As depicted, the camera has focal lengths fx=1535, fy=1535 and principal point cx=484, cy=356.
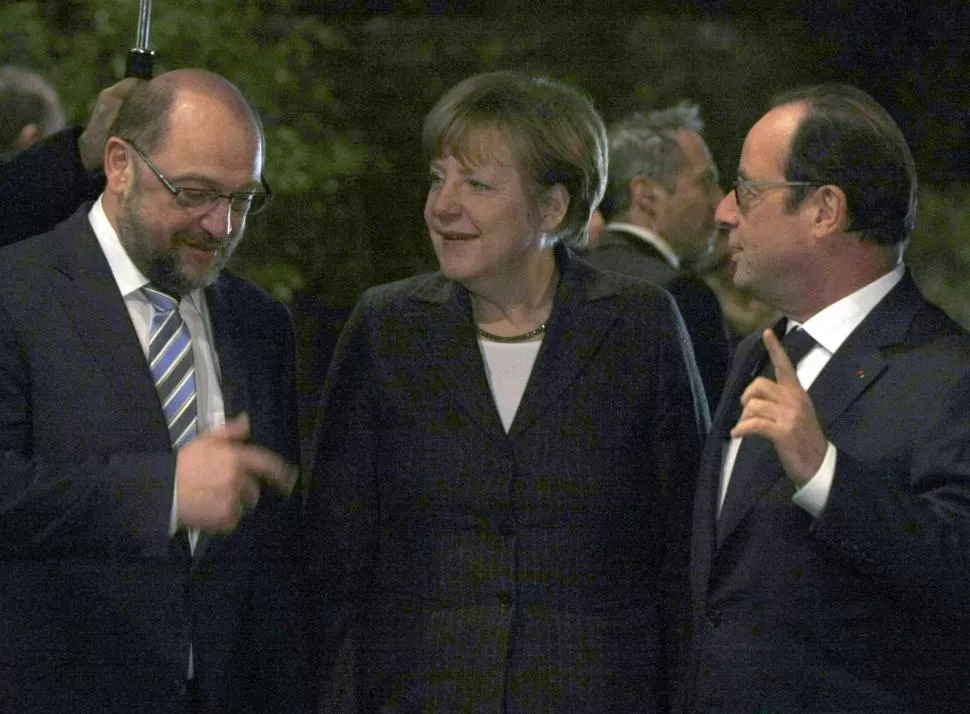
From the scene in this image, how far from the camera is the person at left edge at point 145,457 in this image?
2.67 metres

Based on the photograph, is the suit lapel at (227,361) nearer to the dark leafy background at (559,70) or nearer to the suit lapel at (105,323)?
the suit lapel at (105,323)

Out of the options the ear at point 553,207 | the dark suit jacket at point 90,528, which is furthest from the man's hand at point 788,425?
the dark suit jacket at point 90,528

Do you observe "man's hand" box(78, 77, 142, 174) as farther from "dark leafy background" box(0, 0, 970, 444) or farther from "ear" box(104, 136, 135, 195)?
"dark leafy background" box(0, 0, 970, 444)

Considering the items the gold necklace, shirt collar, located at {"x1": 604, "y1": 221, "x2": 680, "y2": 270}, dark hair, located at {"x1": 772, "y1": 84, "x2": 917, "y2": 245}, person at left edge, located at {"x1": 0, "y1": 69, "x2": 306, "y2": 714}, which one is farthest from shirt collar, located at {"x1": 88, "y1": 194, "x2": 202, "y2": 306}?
shirt collar, located at {"x1": 604, "y1": 221, "x2": 680, "y2": 270}

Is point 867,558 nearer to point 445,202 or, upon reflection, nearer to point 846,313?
point 846,313

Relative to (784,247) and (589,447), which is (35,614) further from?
(784,247)

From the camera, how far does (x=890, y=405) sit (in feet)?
8.76

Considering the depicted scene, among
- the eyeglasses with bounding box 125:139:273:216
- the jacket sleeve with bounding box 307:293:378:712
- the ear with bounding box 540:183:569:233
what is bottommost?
the jacket sleeve with bounding box 307:293:378:712

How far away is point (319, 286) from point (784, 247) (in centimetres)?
664

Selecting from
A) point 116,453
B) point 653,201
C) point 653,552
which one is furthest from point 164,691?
point 653,201

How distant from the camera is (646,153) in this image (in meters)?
5.52

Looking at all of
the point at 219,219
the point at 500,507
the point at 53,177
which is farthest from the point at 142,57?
the point at 500,507

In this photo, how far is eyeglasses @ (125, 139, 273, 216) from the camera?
9.59ft

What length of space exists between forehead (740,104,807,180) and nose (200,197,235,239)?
101 centimetres
